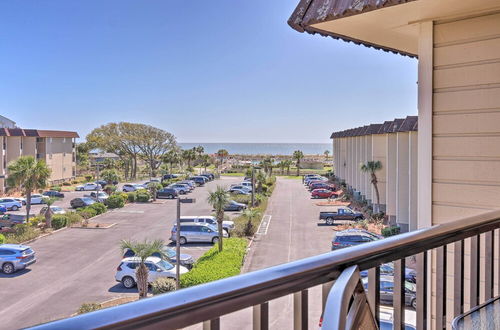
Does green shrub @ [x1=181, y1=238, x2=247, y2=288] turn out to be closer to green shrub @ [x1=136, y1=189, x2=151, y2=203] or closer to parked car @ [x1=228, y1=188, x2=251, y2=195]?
parked car @ [x1=228, y1=188, x2=251, y2=195]

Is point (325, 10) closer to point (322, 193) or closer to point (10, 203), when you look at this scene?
point (322, 193)

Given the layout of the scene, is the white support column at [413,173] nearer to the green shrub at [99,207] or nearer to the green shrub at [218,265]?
the green shrub at [218,265]

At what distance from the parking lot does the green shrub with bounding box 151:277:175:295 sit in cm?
70

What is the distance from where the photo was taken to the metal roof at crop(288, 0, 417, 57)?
1.87 m

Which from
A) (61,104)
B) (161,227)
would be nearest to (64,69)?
(61,104)

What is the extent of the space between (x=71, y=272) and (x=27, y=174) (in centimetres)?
768

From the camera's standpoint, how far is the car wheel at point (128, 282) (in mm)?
10523

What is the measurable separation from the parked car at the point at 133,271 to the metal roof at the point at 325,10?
9186 millimetres

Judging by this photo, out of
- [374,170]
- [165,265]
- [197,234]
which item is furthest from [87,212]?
[374,170]

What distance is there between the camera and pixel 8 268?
471 inches

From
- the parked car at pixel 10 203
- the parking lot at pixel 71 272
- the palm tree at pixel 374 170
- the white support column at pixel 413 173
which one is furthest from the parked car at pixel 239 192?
the white support column at pixel 413 173

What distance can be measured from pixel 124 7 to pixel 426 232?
34.2 metres

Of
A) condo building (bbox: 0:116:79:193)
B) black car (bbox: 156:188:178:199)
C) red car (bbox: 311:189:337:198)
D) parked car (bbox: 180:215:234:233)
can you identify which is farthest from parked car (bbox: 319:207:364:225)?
condo building (bbox: 0:116:79:193)

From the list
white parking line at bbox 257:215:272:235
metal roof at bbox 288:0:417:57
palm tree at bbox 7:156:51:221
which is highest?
metal roof at bbox 288:0:417:57
